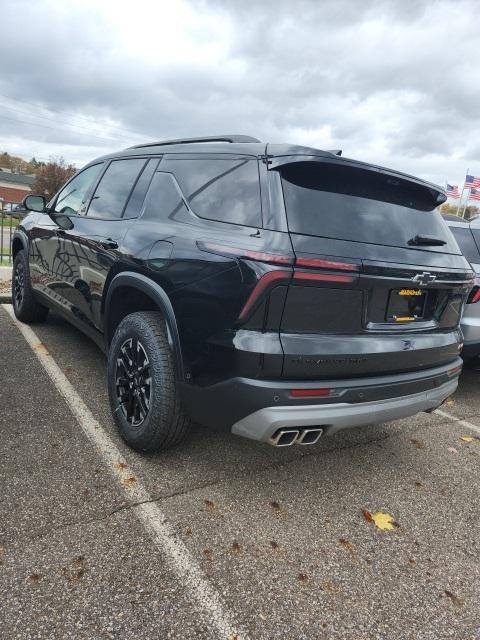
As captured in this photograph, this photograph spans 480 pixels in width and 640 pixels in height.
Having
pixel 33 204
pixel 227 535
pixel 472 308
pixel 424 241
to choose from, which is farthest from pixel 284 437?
pixel 33 204

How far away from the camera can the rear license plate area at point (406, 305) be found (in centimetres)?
251

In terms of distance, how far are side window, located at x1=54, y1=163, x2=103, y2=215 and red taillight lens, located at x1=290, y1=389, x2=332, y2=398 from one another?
9.05 feet

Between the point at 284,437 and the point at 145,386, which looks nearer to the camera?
the point at 284,437

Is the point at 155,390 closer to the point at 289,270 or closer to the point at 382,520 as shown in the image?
the point at 289,270

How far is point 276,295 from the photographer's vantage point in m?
2.14

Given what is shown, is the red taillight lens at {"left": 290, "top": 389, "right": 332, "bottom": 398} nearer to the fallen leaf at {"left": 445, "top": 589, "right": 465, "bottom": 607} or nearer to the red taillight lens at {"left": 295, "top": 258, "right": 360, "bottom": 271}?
the red taillight lens at {"left": 295, "top": 258, "right": 360, "bottom": 271}

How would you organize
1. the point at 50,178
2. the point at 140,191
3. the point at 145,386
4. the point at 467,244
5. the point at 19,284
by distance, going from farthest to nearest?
1. the point at 50,178
2. the point at 19,284
3. the point at 467,244
4. the point at 140,191
5. the point at 145,386

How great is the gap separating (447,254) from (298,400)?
135cm

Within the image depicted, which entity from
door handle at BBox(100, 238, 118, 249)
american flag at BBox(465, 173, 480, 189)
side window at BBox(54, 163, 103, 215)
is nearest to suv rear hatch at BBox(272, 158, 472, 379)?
door handle at BBox(100, 238, 118, 249)

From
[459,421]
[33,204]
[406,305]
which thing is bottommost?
[459,421]

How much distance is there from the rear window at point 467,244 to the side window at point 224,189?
3.11m

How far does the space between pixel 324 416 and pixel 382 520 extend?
774 mm

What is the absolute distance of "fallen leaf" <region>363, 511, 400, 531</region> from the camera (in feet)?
8.30

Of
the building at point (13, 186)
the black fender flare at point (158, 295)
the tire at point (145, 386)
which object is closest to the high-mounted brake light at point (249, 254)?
the black fender flare at point (158, 295)
